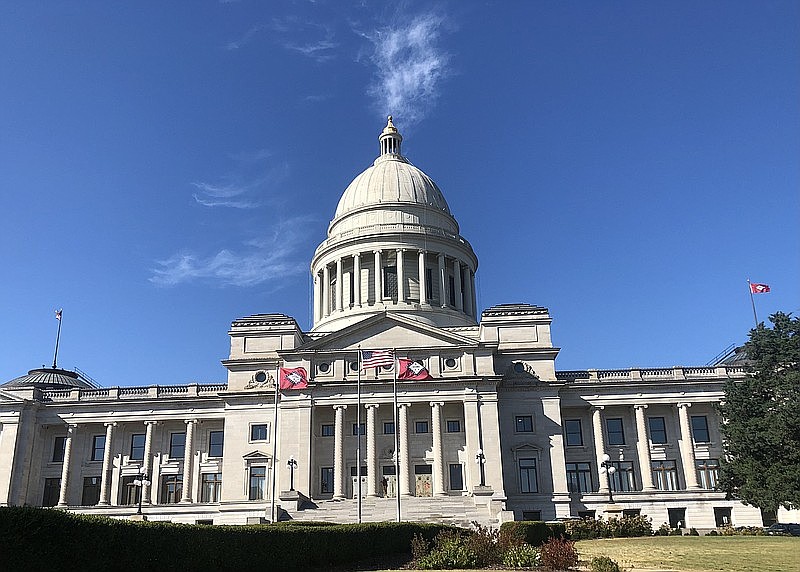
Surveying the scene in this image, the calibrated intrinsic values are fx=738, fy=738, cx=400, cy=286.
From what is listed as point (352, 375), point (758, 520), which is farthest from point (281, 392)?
point (758, 520)

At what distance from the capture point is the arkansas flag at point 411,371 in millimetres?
56281

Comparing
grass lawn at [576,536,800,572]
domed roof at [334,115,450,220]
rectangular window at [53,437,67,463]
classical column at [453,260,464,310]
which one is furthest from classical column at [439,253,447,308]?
rectangular window at [53,437,67,463]

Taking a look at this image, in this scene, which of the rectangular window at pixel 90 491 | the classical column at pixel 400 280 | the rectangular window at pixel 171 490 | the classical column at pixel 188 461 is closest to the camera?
the classical column at pixel 188 461

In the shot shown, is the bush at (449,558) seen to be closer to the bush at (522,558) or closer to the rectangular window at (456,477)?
the bush at (522,558)

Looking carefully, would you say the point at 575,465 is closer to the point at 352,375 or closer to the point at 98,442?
the point at 352,375

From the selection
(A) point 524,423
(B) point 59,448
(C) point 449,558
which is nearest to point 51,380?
(B) point 59,448

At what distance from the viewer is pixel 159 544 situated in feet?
64.8

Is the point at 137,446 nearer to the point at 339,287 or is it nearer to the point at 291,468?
the point at 291,468

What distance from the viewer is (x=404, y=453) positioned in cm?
5781

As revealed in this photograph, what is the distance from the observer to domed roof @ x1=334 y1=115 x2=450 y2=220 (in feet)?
265

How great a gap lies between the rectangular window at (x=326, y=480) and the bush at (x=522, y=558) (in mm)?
33165

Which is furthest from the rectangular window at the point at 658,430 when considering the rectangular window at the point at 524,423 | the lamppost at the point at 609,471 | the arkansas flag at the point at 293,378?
the arkansas flag at the point at 293,378

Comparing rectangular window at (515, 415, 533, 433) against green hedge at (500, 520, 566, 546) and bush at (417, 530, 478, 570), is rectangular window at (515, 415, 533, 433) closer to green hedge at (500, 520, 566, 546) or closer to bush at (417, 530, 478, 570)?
green hedge at (500, 520, 566, 546)

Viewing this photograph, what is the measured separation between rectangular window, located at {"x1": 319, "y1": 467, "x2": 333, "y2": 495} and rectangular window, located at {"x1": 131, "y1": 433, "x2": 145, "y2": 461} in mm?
18678
